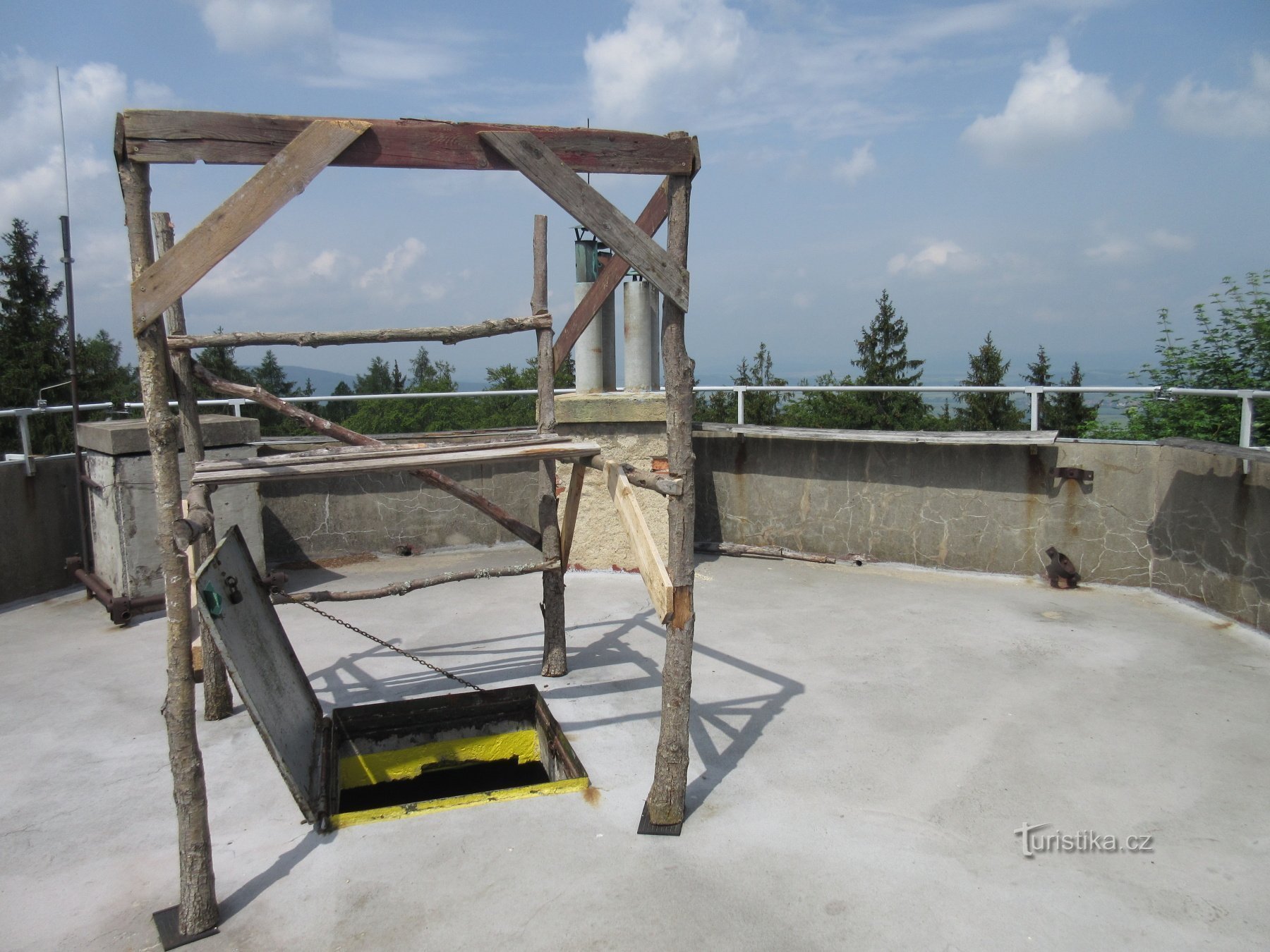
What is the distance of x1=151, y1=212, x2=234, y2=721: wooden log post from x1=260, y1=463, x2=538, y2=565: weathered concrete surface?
2972 mm

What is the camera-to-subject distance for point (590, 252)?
7148 mm

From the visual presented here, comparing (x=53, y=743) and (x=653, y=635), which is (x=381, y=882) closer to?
(x=53, y=743)

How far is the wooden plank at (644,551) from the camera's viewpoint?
11.8ft

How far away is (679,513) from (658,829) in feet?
4.14

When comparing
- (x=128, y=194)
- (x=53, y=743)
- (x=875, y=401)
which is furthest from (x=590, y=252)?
→ (x=875, y=401)

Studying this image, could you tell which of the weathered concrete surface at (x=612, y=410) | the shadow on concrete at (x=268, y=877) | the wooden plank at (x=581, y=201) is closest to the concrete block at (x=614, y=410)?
the weathered concrete surface at (x=612, y=410)

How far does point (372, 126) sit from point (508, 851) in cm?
282

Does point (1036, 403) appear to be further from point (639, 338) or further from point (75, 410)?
point (75, 410)

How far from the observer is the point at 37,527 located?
7.12 metres

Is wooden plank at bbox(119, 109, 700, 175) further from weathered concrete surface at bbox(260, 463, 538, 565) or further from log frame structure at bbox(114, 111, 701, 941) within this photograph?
weathered concrete surface at bbox(260, 463, 538, 565)

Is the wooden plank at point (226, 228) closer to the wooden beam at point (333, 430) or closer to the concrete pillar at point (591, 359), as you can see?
the wooden beam at point (333, 430)

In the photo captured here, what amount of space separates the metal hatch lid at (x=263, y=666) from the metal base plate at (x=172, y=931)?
568 mm

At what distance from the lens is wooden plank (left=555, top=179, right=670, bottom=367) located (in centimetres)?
416

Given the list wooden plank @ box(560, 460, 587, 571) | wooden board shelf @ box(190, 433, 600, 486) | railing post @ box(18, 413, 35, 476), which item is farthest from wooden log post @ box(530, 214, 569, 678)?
railing post @ box(18, 413, 35, 476)
